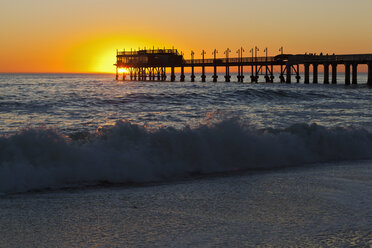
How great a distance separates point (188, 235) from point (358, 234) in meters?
1.89

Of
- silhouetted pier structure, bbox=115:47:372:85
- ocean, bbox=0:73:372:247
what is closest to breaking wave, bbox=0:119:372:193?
ocean, bbox=0:73:372:247

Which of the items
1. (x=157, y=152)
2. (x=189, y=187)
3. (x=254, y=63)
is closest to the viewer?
(x=189, y=187)

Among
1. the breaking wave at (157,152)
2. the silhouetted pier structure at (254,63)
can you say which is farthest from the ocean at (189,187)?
the silhouetted pier structure at (254,63)

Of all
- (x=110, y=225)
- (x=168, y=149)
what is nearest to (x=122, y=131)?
(x=168, y=149)

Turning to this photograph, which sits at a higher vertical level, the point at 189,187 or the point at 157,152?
the point at 157,152

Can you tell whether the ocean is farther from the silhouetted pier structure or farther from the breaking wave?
the silhouetted pier structure

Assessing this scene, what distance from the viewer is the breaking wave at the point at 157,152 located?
8.34m

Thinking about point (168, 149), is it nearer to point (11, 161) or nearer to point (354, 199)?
point (11, 161)

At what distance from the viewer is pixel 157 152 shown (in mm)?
9805

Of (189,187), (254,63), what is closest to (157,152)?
(189,187)

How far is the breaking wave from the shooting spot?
8336mm

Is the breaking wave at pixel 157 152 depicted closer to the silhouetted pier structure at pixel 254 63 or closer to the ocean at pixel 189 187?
the ocean at pixel 189 187

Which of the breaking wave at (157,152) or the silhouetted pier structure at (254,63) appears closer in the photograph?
the breaking wave at (157,152)

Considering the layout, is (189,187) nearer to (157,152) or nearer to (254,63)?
(157,152)
